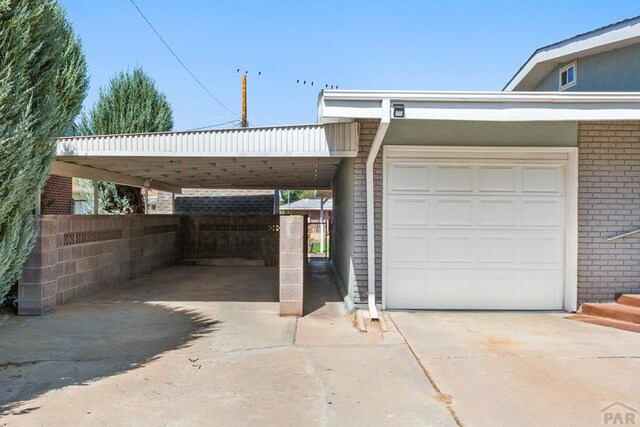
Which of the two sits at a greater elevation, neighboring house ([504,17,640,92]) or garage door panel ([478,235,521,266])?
neighboring house ([504,17,640,92])

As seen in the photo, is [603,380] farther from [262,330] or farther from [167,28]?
[167,28]

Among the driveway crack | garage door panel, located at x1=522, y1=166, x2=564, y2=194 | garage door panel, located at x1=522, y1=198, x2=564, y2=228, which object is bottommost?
the driveway crack

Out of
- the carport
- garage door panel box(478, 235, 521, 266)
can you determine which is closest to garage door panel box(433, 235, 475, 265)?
garage door panel box(478, 235, 521, 266)

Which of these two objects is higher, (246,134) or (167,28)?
(167,28)

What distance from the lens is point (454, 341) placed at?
5.22 m

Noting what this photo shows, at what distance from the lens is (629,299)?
645 cm

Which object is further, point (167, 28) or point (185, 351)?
point (167, 28)

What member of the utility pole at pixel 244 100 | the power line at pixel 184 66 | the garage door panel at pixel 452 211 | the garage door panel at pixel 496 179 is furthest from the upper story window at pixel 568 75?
the utility pole at pixel 244 100

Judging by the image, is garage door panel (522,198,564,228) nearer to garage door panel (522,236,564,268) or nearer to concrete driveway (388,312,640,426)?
garage door panel (522,236,564,268)

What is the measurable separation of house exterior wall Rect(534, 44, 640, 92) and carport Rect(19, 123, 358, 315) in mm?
5269

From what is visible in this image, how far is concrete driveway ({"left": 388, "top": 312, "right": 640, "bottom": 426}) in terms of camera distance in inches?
136

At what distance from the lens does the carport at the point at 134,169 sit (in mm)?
6449

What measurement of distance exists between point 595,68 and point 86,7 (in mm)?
9703

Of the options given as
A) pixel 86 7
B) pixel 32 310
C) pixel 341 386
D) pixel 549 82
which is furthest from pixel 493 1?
pixel 32 310
